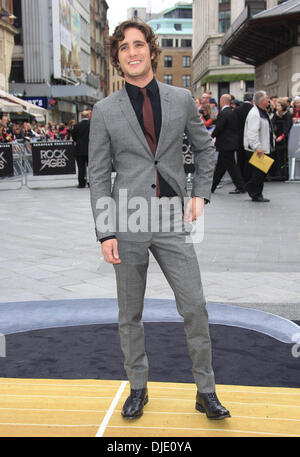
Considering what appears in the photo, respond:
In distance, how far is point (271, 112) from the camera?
584 inches

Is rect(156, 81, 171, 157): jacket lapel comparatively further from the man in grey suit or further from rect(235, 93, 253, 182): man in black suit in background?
rect(235, 93, 253, 182): man in black suit in background

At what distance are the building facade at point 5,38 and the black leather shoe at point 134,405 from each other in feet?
110

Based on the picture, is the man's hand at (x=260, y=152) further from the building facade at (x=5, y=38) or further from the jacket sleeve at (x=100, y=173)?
the building facade at (x=5, y=38)

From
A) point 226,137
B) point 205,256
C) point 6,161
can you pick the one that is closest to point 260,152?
point 226,137

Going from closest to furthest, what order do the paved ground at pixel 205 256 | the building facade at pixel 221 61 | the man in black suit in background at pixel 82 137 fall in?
the paved ground at pixel 205 256 → the man in black suit in background at pixel 82 137 → the building facade at pixel 221 61

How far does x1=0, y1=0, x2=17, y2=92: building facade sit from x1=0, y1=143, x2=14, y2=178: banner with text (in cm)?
2063

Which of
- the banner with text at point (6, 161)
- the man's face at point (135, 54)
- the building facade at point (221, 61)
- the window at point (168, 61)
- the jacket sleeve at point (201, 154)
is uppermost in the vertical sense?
the window at point (168, 61)

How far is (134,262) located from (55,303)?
7.11ft

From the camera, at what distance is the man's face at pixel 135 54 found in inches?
110

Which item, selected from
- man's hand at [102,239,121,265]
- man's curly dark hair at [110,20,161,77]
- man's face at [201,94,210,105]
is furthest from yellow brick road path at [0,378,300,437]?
man's face at [201,94,210,105]

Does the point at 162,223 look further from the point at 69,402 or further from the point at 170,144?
the point at 69,402

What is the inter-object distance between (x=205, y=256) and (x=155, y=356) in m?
3.22

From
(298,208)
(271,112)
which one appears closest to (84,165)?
(271,112)

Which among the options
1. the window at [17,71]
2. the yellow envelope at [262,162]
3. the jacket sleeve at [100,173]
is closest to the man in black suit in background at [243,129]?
the yellow envelope at [262,162]
